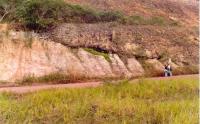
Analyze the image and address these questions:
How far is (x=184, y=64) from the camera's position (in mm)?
29250

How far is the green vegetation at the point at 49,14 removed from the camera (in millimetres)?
26578

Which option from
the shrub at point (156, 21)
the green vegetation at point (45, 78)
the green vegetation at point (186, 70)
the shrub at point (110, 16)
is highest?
the shrub at point (110, 16)

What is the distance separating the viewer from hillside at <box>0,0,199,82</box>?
2480 cm

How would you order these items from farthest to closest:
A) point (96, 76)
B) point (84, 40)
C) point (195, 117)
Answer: point (84, 40) → point (96, 76) → point (195, 117)

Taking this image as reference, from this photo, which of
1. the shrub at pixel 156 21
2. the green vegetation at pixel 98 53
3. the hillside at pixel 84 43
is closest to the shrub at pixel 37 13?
the hillside at pixel 84 43

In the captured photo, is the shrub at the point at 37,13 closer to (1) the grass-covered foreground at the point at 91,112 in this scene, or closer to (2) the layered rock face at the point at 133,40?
(2) the layered rock face at the point at 133,40

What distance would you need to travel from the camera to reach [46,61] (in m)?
25.0

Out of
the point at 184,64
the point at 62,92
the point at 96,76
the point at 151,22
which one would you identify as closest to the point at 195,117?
the point at 62,92

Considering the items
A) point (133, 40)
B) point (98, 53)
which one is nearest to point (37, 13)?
point (98, 53)

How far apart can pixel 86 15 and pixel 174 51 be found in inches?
258

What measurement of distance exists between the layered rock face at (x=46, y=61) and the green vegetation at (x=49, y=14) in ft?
4.32

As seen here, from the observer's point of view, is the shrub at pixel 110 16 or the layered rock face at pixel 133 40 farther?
the shrub at pixel 110 16

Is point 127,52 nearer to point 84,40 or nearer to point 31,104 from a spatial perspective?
point 84,40

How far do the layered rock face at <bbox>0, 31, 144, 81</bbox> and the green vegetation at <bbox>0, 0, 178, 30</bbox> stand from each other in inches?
51.9
